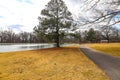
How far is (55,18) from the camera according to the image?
38.1m

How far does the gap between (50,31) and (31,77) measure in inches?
1071

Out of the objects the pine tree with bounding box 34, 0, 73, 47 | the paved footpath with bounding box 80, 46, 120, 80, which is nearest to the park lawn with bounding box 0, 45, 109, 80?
the paved footpath with bounding box 80, 46, 120, 80

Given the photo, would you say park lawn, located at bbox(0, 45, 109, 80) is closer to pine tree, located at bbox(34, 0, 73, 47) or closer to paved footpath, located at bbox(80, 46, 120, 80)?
paved footpath, located at bbox(80, 46, 120, 80)

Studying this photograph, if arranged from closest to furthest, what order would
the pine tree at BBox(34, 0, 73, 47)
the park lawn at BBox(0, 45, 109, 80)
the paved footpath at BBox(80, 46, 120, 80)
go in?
the paved footpath at BBox(80, 46, 120, 80) → the park lawn at BBox(0, 45, 109, 80) → the pine tree at BBox(34, 0, 73, 47)

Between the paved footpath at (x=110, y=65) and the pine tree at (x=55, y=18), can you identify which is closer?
the paved footpath at (x=110, y=65)

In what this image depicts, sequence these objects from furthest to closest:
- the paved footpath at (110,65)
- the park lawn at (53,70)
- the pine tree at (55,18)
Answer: the pine tree at (55,18), the park lawn at (53,70), the paved footpath at (110,65)

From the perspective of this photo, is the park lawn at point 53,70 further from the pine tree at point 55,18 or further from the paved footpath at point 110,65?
the pine tree at point 55,18

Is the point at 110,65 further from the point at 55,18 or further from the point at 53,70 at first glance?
the point at 55,18

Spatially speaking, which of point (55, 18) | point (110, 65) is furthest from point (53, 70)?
point (55, 18)

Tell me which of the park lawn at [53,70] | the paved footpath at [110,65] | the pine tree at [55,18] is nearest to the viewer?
the paved footpath at [110,65]

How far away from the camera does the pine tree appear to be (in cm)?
3734

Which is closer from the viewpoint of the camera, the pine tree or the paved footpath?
the paved footpath

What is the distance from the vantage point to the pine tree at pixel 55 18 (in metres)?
37.3

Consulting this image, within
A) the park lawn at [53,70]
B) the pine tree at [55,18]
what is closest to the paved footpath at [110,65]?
the park lawn at [53,70]
